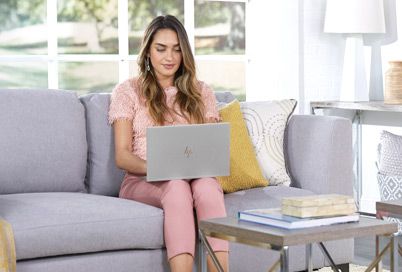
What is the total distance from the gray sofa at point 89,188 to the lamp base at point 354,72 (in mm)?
1484

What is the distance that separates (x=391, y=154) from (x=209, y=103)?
1.51 meters

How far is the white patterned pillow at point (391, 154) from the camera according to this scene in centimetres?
448

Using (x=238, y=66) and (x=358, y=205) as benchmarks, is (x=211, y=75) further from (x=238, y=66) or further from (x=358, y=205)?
(x=358, y=205)

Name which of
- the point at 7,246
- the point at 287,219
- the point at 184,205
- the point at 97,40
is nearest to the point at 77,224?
the point at 7,246

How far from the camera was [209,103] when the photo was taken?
3.51 m

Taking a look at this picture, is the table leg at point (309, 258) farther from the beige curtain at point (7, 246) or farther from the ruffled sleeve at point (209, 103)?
the beige curtain at point (7, 246)

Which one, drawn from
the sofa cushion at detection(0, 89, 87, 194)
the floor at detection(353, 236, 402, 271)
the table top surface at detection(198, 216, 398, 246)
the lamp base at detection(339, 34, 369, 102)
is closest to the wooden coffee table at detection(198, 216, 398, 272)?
the table top surface at detection(198, 216, 398, 246)

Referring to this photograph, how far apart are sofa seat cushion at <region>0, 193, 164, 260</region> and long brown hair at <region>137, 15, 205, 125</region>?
52 centimetres

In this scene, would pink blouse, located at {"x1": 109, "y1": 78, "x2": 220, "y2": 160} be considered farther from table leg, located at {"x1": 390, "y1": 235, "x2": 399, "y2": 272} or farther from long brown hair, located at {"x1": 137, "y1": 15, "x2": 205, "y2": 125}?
table leg, located at {"x1": 390, "y1": 235, "x2": 399, "y2": 272}

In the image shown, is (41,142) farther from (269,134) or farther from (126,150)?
(269,134)

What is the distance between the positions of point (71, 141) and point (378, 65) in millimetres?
2673

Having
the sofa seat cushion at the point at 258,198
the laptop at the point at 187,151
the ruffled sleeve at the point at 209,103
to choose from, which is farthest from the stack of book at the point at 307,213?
the ruffled sleeve at the point at 209,103

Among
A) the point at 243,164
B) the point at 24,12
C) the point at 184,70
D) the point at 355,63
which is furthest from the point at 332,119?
the point at 24,12

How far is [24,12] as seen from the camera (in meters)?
4.53
